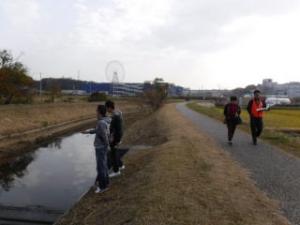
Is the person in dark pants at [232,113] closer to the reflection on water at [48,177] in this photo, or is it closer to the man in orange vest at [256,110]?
the man in orange vest at [256,110]

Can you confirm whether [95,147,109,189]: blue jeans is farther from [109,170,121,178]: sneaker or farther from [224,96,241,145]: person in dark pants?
[224,96,241,145]: person in dark pants

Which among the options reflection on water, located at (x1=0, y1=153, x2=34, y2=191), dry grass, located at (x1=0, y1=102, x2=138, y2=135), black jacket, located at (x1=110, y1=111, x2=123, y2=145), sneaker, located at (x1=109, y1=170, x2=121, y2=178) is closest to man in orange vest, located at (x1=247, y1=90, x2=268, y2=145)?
sneaker, located at (x1=109, y1=170, x2=121, y2=178)

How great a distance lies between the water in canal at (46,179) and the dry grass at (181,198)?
235 centimetres

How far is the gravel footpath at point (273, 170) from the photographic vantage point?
7.71 m

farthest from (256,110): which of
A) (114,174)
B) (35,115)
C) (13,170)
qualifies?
(35,115)

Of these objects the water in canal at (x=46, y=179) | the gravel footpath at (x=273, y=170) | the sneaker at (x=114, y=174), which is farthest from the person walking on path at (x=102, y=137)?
the gravel footpath at (x=273, y=170)

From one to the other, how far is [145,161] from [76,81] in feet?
432

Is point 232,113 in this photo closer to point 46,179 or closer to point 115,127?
point 115,127

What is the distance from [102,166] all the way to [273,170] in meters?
4.41

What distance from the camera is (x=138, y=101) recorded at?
75500 millimetres

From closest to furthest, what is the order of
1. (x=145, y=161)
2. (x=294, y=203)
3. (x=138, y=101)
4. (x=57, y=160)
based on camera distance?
(x=294, y=203) < (x=145, y=161) < (x=57, y=160) < (x=138, y=101)

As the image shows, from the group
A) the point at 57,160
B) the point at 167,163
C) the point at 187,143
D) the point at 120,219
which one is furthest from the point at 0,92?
the point at 120,219

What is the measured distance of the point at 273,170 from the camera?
34.3 feet

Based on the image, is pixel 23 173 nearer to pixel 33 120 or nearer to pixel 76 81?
pixel 33 120
